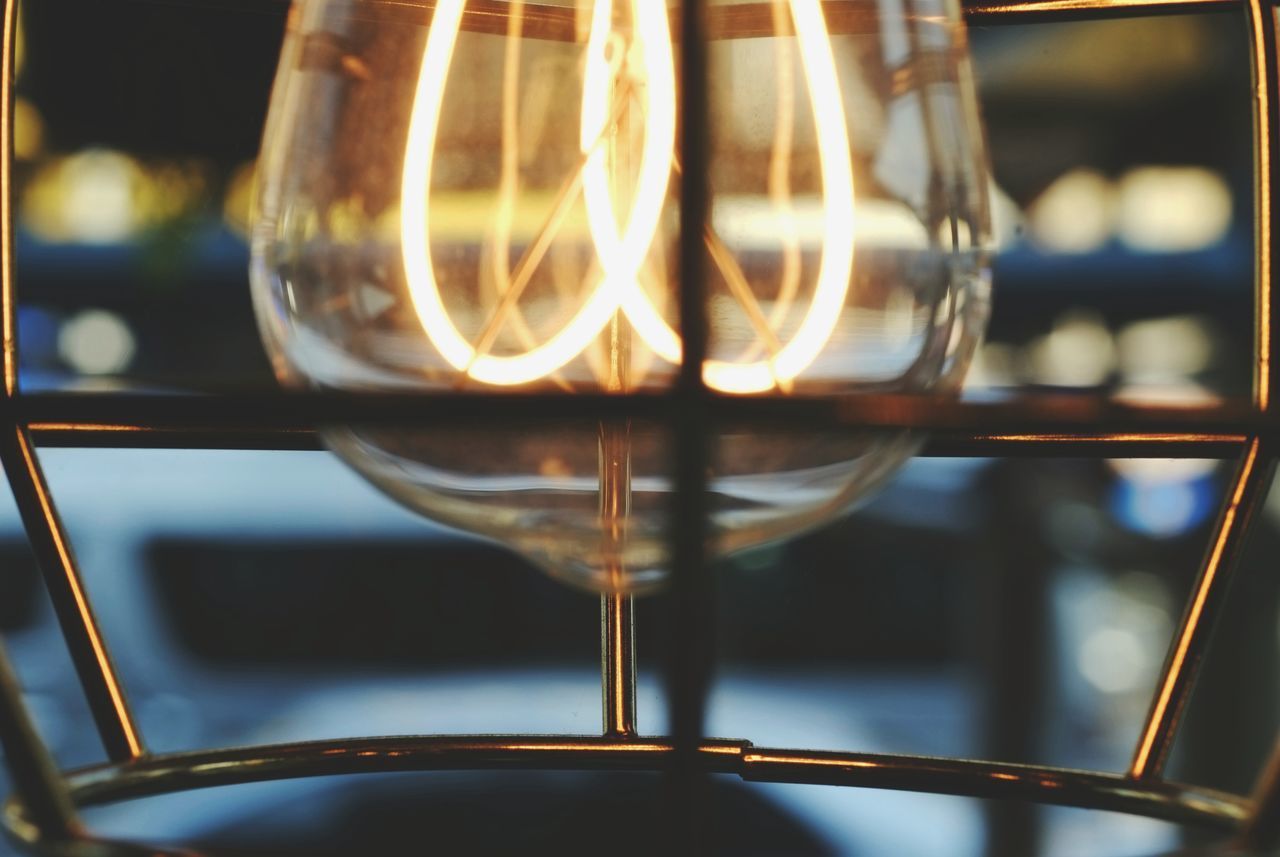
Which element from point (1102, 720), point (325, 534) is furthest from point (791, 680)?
point (325, 534)

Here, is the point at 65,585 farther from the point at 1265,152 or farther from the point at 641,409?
the point at 1265,152

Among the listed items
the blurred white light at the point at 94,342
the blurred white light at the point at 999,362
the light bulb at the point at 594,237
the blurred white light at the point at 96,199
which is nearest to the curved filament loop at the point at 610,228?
the light bulb at the point at 594,237

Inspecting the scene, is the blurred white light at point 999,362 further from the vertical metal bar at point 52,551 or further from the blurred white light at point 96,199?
the vertical metal bar at point 52,551

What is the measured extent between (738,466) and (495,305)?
0.20 ft

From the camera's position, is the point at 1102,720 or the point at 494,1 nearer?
the point at 494,1

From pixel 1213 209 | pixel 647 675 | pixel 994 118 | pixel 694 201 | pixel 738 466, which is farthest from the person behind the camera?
pixel 994 118

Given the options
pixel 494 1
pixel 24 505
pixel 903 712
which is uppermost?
pixel 494 1

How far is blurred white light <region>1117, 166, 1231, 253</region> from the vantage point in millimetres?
2180

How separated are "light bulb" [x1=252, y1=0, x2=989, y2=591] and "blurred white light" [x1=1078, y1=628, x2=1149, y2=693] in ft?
7.58

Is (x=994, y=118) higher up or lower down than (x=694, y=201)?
higher up

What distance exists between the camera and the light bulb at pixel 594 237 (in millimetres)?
270

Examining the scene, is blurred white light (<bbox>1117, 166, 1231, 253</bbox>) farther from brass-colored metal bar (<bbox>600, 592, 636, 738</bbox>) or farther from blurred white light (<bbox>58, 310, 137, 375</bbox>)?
brass-colored metal bar (<bbox>600, 592, 636, 738</bbox>)

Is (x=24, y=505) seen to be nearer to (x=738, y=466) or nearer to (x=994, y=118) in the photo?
(x=738, y=466)

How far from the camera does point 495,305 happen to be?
11.1 inches
